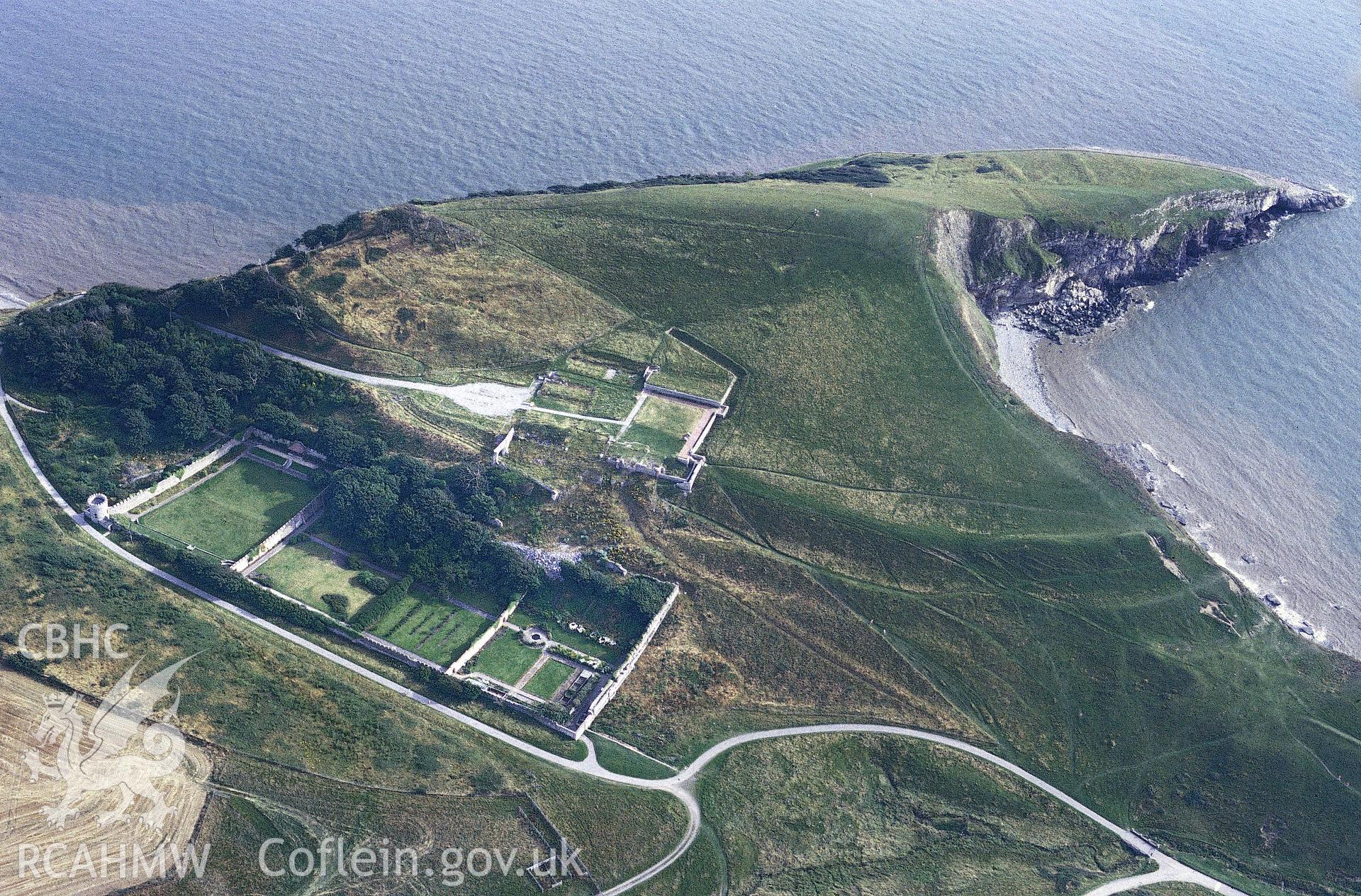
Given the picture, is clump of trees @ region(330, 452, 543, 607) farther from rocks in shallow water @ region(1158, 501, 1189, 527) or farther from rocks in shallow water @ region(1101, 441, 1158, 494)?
rocks in shallow water @ region(1158, 501, 1189, 527)

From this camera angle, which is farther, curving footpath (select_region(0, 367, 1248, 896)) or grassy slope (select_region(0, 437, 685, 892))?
curving footpath (select_region(0, 367, 1248, 896))

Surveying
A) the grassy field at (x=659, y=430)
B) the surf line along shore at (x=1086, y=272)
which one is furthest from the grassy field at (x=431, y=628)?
the surf line along shore at (x=1086, y=272)

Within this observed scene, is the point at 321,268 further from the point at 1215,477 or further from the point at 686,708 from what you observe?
the point at 1215,477

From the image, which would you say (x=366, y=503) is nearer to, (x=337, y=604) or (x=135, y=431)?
(x=337, y=604)

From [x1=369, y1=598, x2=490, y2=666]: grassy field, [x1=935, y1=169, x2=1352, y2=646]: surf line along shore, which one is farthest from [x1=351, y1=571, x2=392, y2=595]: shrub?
[x1=935, y1=169, x2=1352, y2=646]: surf line along shore

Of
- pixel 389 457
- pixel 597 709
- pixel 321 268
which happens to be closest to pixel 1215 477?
pixel 597 709

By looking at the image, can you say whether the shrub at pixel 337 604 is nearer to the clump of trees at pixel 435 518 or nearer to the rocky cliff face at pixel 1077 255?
the clump of trees at pixel 435 518
